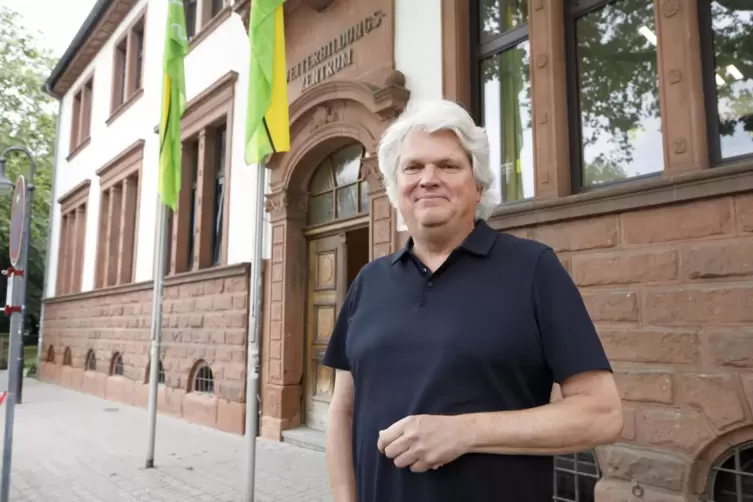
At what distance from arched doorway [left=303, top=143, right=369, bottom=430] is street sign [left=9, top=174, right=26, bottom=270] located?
11.6ft

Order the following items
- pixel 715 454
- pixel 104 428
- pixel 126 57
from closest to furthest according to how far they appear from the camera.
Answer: pixel 715 454 < pixel 104 428 < pixel 126 57

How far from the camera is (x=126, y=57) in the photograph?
14.7 metres

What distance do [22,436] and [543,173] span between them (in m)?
8.23

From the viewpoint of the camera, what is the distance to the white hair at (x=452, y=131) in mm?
1707

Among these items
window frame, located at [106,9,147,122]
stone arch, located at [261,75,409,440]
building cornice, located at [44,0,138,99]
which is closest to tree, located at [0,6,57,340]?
building cornice, located at [44,0,138,99]

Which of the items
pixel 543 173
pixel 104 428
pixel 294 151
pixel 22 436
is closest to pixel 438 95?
pixel 543 173

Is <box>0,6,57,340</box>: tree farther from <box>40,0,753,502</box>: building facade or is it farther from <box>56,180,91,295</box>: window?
<box>40,0,753,502</box>: building facade

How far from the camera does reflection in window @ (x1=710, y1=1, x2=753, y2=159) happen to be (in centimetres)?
397

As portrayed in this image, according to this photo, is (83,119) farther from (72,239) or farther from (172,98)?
(172,98)

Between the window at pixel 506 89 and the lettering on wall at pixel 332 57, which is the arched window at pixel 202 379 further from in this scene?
the window at pixel 506 89

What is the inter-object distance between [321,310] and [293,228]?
116cm

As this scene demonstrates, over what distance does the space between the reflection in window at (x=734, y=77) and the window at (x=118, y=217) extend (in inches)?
448

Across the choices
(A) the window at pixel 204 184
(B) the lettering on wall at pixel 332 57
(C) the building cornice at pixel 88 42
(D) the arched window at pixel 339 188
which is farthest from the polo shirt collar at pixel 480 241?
(C) the building cornice at pixel 88 42

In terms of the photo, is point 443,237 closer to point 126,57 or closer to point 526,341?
point 526,341
